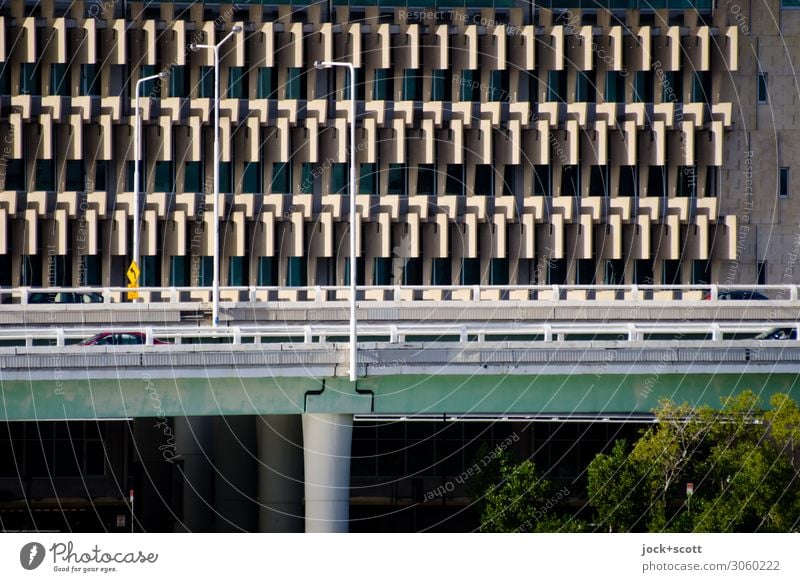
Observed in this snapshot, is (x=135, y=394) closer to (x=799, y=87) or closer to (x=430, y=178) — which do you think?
(x=430, y=178)

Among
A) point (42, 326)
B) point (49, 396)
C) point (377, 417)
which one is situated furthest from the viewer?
point (42, 326)

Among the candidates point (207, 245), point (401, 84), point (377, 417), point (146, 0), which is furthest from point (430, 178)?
point (377, 417)

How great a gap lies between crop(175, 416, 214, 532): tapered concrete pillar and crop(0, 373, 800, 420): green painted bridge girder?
36.8ft

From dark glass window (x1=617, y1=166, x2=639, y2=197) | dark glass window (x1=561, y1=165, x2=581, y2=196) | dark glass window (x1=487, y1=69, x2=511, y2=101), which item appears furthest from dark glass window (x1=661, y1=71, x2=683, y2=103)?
dark glass window (x1=487, y1=69, x2=511, y2=101)

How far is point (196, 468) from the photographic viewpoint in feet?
172

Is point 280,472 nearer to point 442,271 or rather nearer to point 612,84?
point 442,271

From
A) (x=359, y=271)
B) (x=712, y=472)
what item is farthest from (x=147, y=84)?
(x=712, y=472)

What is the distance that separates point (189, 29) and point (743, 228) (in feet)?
82.9

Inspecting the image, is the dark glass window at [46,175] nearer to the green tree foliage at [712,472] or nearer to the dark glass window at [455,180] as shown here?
the dark glass window at [455,180]

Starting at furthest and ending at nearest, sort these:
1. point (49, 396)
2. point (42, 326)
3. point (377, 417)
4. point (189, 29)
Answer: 1. point (189, 29)
2. point (42, 326)
3. point (377, 417)
4. point (49, 396)

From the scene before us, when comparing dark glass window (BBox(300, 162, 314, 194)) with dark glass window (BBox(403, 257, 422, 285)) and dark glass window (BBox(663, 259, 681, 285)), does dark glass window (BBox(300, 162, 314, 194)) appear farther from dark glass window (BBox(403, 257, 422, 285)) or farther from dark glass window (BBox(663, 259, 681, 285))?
dark glass window (BBox(663, 259, 681, 285))

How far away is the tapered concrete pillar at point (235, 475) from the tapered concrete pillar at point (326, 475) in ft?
28.5

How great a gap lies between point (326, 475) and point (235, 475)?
1039 cm

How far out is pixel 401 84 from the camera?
68.2 meters
